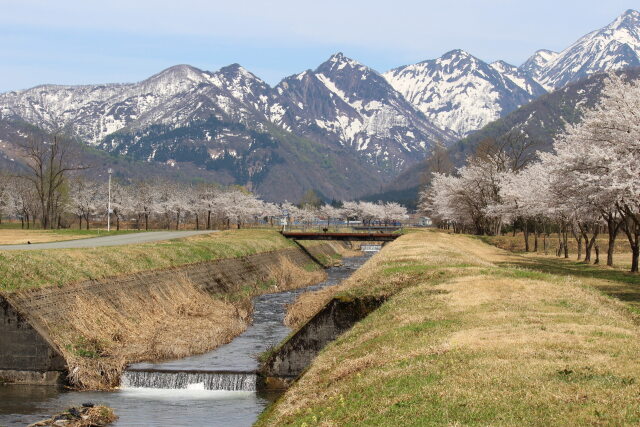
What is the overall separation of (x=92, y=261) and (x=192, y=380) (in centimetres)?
1830

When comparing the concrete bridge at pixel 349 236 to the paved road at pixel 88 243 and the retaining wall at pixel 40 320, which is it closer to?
the paved road at pixel 88 243

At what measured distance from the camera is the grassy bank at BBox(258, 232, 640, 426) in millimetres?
12438

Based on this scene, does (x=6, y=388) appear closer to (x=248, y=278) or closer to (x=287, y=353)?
(x=287, y=353)

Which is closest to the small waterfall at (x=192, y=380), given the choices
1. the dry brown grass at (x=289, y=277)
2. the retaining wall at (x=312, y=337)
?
the retaining wall at (x=312, y=337)

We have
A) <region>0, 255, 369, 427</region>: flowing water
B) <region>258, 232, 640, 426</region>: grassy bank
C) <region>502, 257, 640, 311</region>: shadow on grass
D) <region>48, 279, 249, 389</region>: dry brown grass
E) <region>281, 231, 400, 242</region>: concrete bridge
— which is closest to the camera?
<region>258, 232, 640, 426</region>: grassy bank

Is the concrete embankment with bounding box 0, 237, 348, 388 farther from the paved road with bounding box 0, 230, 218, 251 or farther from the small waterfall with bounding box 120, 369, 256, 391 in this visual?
the paved road with bounding box 0, 230, 218, 251

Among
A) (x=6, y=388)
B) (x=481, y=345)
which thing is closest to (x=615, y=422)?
(x=481, y=345)

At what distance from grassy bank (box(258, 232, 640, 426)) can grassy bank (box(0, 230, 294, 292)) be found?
20.2m

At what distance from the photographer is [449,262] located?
40.7 m

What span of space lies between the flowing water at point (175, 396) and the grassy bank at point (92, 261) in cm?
726

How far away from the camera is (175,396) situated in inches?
1173

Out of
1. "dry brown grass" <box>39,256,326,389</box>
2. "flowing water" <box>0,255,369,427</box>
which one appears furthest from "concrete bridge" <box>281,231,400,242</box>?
"flowing water" <box>0,255,369,427</box>

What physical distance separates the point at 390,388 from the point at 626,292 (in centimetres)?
2902

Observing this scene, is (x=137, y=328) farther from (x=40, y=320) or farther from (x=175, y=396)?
(x=175, y=396)
